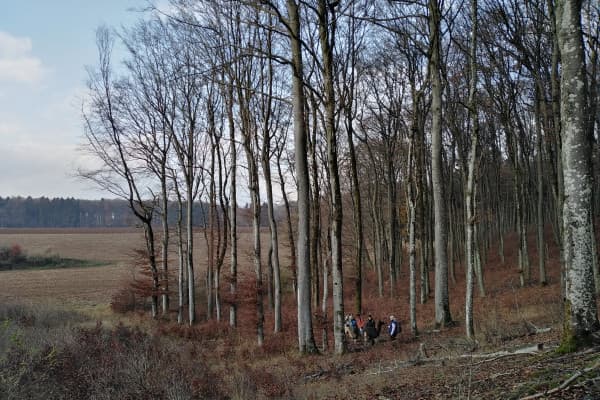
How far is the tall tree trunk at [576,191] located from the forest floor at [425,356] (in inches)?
18.1

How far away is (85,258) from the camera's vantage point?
53.4 m

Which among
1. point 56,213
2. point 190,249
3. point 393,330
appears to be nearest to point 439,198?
point 393,330

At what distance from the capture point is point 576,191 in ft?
19.9

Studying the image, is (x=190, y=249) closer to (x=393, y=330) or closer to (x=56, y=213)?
(x=393, y=330)

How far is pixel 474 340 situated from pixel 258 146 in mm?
11883

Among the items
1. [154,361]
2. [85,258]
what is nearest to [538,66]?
[154,361]

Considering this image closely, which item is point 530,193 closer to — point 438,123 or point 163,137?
point 438,123

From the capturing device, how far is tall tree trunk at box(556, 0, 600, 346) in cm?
598

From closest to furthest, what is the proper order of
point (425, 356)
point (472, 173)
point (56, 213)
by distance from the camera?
point (425, 356)
point (472, 173)
point (56, 213)

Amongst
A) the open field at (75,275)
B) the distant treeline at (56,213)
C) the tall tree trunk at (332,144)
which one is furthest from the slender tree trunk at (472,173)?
the distant treeline at (56,213)

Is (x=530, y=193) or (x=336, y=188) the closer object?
(x=336, y=188)

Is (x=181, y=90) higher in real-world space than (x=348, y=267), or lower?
higher

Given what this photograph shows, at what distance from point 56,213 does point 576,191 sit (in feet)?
417

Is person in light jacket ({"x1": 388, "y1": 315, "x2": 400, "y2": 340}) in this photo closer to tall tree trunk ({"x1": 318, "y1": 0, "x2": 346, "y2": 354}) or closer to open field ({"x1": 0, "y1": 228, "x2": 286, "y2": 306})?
tall tree trunk ({"x1": 318, "y1": 0, "x2": 346, "y2": 354})
